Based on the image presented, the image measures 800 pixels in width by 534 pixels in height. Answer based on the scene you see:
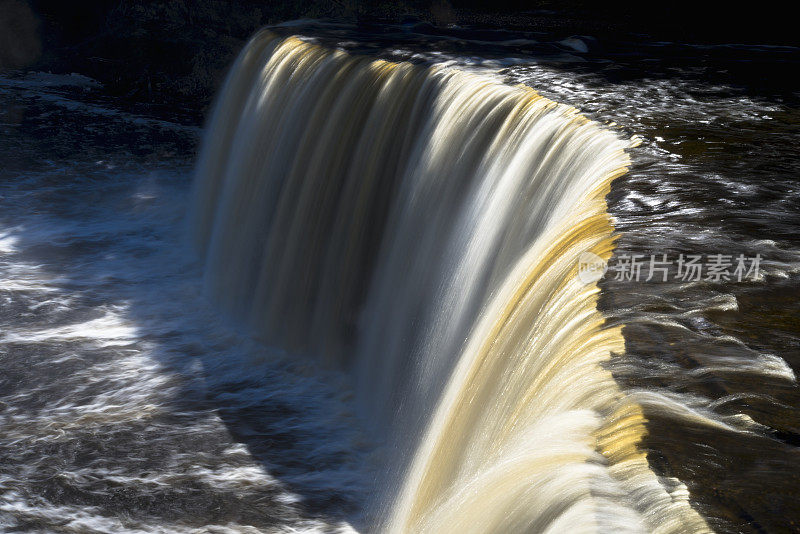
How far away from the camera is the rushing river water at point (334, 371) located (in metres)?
2.86

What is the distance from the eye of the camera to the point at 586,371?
3041 mm

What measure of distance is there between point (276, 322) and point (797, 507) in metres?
6.22

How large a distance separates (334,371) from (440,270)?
180cm

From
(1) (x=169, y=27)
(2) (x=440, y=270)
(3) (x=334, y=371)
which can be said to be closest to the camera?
(2) (x=440, y=270)

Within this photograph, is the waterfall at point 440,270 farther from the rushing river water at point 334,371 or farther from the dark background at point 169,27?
the dark background at point 169,27

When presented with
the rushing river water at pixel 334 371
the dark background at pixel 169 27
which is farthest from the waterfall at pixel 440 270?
the dark background at pixel 169 27

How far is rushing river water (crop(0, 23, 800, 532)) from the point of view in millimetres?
2862

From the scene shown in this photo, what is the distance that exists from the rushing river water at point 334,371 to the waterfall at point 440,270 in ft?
0.53

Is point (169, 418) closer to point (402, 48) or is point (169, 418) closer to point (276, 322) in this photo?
point (276, 322)

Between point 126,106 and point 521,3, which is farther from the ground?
point 521,3

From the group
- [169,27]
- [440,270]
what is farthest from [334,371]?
[169,27]

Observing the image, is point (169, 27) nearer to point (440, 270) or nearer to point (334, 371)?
point (334, 371)

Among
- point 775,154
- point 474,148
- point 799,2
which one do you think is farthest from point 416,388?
point 799,2

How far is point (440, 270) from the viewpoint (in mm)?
6098
